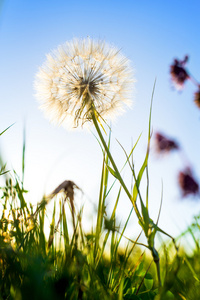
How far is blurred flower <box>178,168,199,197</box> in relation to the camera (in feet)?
4.43

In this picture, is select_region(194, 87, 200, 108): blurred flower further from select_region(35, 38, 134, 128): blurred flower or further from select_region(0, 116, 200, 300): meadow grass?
select_region(0, 116, 200, 300): meadow grass

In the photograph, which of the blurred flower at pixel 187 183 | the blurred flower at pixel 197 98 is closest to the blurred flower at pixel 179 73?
the blurred flower at pixel 197 98

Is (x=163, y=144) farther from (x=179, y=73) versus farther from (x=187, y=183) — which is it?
(x=179, y=73)

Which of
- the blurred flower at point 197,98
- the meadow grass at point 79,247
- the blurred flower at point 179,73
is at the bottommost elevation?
the meadow grass at point 79,247

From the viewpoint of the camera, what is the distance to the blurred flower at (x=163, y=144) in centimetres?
154

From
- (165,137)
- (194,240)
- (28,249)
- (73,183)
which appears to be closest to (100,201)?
(73,183)

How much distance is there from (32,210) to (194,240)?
49 cm

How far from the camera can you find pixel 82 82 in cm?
143

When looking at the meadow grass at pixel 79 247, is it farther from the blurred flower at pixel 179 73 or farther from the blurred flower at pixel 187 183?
the blurred flower at pixel 179 73

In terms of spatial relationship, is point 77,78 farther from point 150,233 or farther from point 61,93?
point 150,233

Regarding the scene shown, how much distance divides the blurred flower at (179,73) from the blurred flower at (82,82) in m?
0.35

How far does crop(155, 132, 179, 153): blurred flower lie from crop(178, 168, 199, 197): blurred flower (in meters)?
0.15

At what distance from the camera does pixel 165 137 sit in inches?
64.4

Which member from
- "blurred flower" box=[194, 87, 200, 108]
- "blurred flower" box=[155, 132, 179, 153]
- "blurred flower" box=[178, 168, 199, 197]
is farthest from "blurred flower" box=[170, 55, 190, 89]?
"blurred flower" box=[178, 168, 199, 197]
